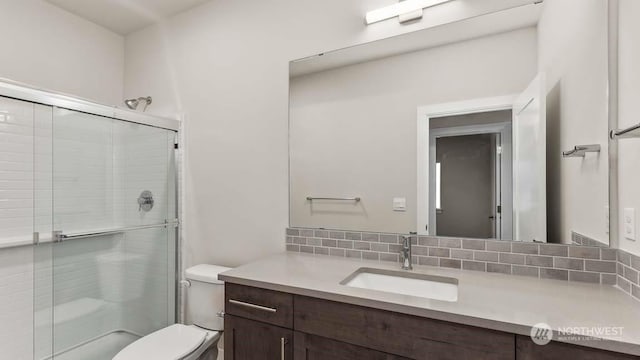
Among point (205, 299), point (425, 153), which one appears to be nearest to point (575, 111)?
point (425, 153)

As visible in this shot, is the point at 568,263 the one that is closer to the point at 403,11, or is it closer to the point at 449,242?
the point at 449,242

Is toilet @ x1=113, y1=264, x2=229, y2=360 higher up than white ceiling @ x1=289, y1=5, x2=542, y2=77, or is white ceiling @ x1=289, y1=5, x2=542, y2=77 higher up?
white ceiling @ x1=289, y1=5, x2=542, y2=77

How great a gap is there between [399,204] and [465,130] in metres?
0.49

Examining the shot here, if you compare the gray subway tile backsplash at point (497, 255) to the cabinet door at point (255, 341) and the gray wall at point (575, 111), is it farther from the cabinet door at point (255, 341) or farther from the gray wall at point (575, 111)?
the cabinet door at point (255, 341)

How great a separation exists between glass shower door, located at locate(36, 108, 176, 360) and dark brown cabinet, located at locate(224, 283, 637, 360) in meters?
1.16

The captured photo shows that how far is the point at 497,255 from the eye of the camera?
4.64ft

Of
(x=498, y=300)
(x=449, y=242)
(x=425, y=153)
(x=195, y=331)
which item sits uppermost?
(x=425, y=153)

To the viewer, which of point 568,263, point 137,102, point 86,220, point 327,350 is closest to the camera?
point 327,350

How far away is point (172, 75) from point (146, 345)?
188 centimetres

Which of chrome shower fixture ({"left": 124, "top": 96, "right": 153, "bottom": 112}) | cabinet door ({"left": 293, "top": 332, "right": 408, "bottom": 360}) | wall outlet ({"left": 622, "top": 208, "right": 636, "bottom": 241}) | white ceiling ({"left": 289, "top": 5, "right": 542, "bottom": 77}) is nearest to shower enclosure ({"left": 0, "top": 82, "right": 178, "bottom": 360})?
chrome shower fixture ({"left": 124, "top": 96, "right": 153, "bottom": 112})

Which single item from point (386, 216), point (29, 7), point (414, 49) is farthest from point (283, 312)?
point (29, 7)

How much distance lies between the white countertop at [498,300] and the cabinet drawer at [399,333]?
3cm

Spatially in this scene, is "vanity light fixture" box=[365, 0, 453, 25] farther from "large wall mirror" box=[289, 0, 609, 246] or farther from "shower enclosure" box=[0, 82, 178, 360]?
"shower enclosure" box=[0, 82, 178, 360]

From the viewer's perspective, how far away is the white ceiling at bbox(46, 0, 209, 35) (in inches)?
88.9
